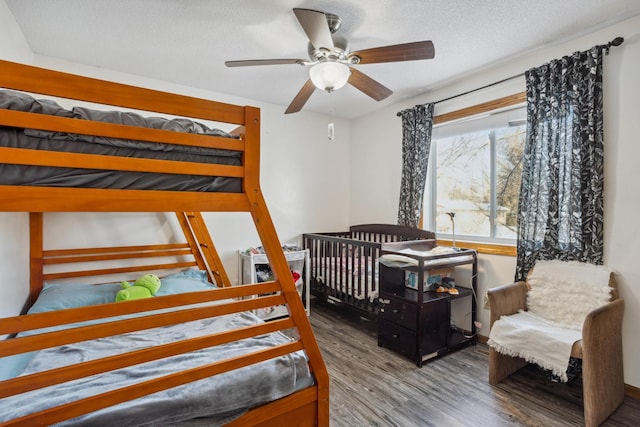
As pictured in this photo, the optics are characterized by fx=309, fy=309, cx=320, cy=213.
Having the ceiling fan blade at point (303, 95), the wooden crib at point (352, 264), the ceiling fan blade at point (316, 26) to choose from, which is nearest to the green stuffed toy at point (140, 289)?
the wooden crib at point (352, 264)

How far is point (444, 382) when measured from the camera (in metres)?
2.21

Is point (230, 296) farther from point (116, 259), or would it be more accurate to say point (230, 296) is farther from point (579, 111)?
point (579, 111)

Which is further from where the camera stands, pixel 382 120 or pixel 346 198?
pixel 346 198

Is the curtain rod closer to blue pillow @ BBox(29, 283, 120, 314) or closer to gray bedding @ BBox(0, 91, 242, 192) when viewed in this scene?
gray bedding @ BBox(0, 91, 242, 192)

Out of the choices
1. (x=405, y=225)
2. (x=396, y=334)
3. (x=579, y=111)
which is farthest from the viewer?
(x=405, y=225)

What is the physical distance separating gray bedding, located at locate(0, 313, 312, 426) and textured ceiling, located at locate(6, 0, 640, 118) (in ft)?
6.52

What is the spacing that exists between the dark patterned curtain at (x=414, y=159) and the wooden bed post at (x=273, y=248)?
236cm

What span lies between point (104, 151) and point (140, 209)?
231 millimetres

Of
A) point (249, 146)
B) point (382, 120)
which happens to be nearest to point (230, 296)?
point (249, 146)

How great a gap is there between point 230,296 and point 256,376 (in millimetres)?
321

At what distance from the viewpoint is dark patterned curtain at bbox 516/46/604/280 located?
6.97 feet

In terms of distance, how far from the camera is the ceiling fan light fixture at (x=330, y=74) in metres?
1.96

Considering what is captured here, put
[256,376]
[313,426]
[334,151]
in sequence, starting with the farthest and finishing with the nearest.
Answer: [334,151]
[313,426]
[256,376]

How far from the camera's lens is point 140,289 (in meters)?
2.32
